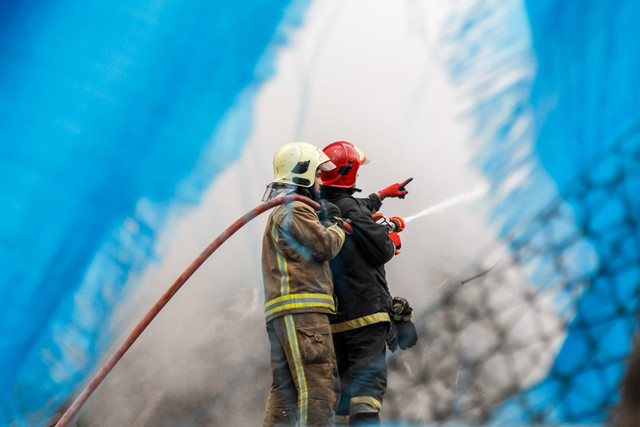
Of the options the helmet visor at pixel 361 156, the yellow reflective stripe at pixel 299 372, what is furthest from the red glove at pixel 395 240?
the yellow reflective stripe at pixel 299 372

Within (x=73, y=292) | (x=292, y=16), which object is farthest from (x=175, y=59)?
(x=73, y=292)

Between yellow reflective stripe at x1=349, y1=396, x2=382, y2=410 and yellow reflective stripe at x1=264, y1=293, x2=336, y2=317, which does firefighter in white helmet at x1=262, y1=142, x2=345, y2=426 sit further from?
yellow reflective stripe at x1=349, y1=396, x2=382, y2=410

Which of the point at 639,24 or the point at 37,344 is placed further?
the point at 639,24

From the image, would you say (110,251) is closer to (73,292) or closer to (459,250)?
(73,292)

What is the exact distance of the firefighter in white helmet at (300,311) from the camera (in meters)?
2.51

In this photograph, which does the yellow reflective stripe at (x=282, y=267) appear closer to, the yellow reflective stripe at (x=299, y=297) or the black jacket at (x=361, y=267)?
the yellow reflective stripe at (x=299, y=297)

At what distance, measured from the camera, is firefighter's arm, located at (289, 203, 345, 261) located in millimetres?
2615

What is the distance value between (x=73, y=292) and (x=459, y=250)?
179 centimetres

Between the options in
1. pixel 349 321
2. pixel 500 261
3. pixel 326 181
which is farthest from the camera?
Result: pixel 500 261

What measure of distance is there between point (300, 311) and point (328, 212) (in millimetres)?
452

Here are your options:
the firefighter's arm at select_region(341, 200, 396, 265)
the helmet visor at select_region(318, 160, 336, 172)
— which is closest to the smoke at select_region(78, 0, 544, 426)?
the helmet visor at select_region(318, 160, 336, 172)

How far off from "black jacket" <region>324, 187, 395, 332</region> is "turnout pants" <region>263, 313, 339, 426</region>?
0.87ft

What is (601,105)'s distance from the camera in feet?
10.5

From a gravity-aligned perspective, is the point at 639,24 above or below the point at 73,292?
above
